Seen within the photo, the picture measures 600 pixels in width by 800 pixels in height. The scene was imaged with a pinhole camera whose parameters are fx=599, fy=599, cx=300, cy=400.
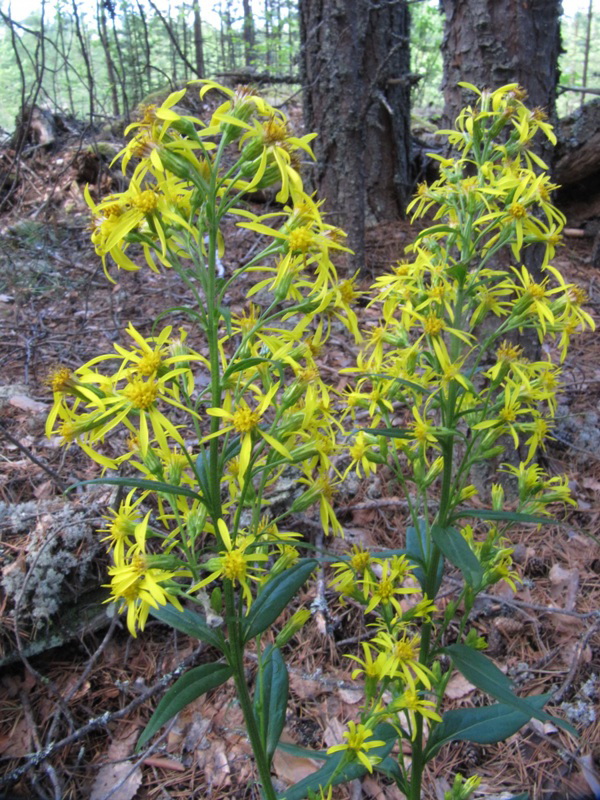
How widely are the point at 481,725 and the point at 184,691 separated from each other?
0.95 m

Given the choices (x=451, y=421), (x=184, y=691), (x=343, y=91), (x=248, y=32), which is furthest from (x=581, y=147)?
(x=248, y=32)

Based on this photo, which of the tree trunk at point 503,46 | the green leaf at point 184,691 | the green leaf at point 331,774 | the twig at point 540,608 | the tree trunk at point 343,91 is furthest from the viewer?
the tree trunk at point 343,91

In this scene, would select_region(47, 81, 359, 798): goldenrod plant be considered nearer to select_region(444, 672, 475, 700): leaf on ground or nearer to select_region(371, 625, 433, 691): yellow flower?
select_region(371, 625, 433, 691): yellow flower

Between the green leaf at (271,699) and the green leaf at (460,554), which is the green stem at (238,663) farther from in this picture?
the green leaf at (460,554)

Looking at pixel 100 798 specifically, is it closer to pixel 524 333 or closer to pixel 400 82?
pixel 524 333

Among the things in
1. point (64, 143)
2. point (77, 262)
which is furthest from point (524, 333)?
point (64, 143)

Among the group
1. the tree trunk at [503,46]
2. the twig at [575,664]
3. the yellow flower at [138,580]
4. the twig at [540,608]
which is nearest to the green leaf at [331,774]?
the yellow flower at [138,580]

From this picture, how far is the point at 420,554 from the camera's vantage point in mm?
1848

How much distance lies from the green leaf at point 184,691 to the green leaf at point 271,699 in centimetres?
24

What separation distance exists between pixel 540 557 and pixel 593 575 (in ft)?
0.83

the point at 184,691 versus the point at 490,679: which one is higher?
the point at 184,691

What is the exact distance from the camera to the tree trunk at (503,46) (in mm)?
3008

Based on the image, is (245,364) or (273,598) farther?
(273,598)

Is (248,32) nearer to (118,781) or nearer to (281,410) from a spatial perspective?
(281,410)
